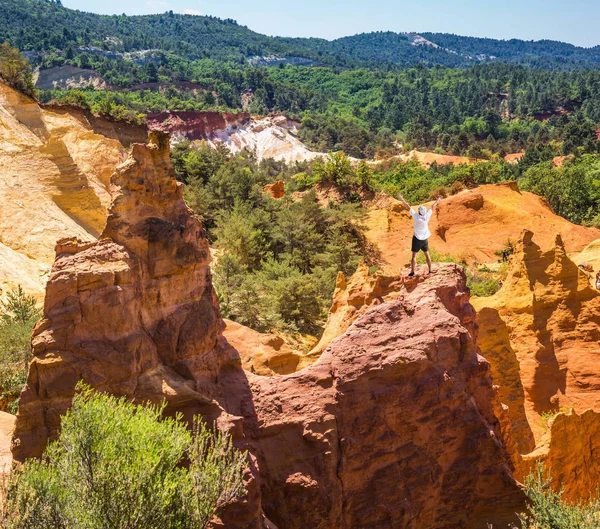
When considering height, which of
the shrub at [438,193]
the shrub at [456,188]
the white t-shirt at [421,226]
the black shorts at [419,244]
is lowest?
A: the shrub at [438,193]

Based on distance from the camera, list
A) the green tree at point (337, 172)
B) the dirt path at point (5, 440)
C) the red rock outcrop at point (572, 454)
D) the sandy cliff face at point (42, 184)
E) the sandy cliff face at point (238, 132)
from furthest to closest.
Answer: the sandy cliff face at point (238, 132)
the green tree at point (337, 172)
the sandy cliff face at point (42, 184)
the red rock outcrop at point (572, 454)
the dirt path at point (5, 440)

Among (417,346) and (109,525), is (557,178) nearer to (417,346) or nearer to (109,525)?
(417,346)

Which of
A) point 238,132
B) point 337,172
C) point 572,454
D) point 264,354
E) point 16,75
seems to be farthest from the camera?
point 238,132

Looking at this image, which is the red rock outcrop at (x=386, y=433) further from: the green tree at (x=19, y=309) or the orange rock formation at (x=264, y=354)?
the green tree at (x=19, y=309)

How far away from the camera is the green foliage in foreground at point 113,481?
7.20m

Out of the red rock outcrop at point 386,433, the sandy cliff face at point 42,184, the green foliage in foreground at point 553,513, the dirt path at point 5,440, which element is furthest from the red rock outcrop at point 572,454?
the sandy cliff face at point 42,184

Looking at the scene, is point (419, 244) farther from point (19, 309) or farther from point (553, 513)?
point (19, 309)

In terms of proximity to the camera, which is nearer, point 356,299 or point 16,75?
point 356,299

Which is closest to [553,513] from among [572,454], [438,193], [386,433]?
[386,433]

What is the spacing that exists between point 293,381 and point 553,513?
3927 millimetres

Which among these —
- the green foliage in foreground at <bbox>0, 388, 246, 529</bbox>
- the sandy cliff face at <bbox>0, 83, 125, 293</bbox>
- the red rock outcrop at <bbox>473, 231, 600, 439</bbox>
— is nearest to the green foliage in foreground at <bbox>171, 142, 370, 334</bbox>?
the sandy cliff face at <bbox>0, 83, 125, 293</bbox>

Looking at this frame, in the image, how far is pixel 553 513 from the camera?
9.16m

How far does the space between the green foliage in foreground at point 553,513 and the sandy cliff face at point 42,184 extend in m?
15.6

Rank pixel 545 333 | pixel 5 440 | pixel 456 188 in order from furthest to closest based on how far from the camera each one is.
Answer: pixel 456 188 < pixel 545 333 < pixel 5 440
